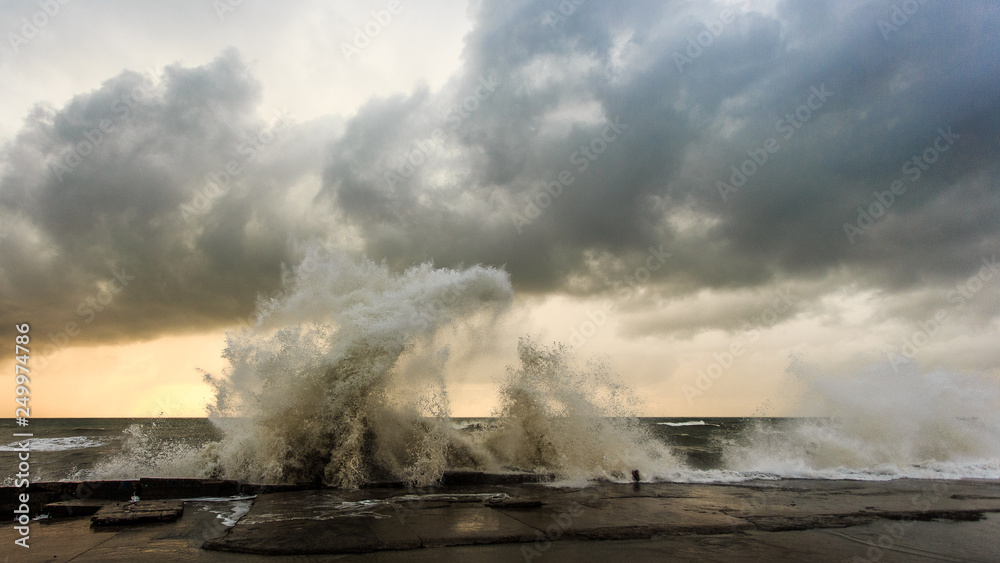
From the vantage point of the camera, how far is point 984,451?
17.6 m

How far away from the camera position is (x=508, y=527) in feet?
23.3

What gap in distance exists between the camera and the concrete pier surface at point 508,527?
230 inches

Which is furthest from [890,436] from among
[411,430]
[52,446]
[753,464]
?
[52,446]

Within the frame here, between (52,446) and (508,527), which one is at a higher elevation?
(508,527)

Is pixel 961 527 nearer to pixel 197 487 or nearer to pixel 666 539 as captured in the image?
pixel 666 539

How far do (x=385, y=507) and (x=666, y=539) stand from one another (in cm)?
485

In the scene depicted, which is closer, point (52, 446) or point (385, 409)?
point (385, 409)

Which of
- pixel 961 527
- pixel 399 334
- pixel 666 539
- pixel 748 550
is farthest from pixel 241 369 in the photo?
pixel 961 527

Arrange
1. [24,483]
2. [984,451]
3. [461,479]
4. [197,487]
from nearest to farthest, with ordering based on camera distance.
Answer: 1. [24,483]
2. [197,487]
3. [461,479]
4. [984,451]

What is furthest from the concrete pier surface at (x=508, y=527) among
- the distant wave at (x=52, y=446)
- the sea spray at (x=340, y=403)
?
the distant wave at (x=52, y=446)

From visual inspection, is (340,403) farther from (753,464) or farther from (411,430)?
(753,464)

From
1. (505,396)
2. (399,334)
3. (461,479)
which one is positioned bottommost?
(461,479)

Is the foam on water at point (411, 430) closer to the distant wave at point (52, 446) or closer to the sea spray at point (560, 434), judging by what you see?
the sea spray at point (560, 434)

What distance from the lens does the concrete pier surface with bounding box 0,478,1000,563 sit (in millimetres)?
5832
